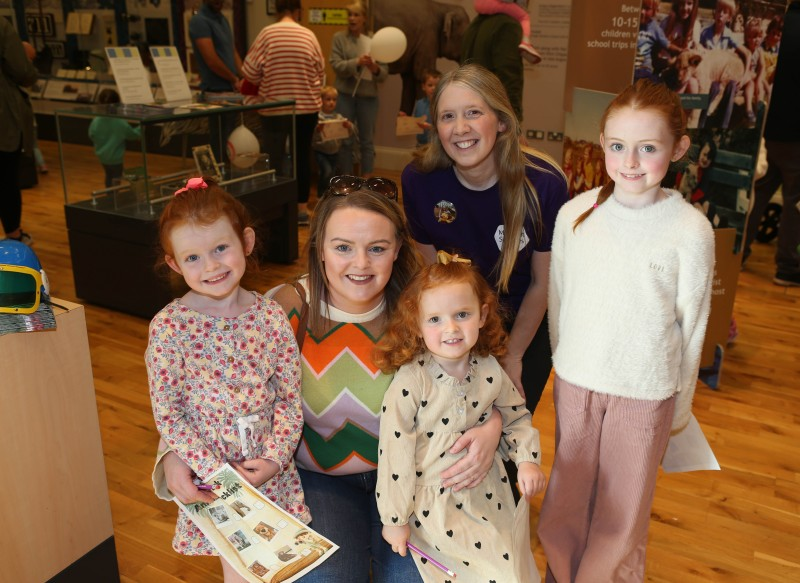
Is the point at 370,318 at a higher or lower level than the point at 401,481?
higher

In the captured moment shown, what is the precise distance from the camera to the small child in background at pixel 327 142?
5.66 metres

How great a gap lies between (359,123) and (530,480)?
5.37 metres

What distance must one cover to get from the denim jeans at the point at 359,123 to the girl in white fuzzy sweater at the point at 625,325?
4653mm

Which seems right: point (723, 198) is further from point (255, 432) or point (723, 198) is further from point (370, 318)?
point (255, 432)

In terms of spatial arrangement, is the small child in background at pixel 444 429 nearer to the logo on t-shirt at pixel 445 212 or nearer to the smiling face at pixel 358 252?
the smiling face at pixel 358 252

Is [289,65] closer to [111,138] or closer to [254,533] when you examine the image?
[111,138]

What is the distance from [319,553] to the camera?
1.41m

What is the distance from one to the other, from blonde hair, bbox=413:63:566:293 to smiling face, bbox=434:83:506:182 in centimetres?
2

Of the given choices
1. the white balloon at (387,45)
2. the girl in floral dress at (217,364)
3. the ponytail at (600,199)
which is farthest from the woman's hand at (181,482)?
the white balloon at (387,45)

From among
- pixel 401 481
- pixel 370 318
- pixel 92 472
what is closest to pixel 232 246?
pixel 370 318

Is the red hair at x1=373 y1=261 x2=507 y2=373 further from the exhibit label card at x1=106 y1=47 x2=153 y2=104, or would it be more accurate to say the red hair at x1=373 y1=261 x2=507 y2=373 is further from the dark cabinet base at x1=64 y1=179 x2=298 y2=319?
the exhibit label card at x1=106 y1=47 x2=153 y2=104

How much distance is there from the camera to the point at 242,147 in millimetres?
4172

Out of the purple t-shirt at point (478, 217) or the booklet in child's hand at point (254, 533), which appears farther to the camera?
the purple t-shirt at point (478, 217)

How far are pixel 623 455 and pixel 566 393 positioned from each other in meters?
0.19
